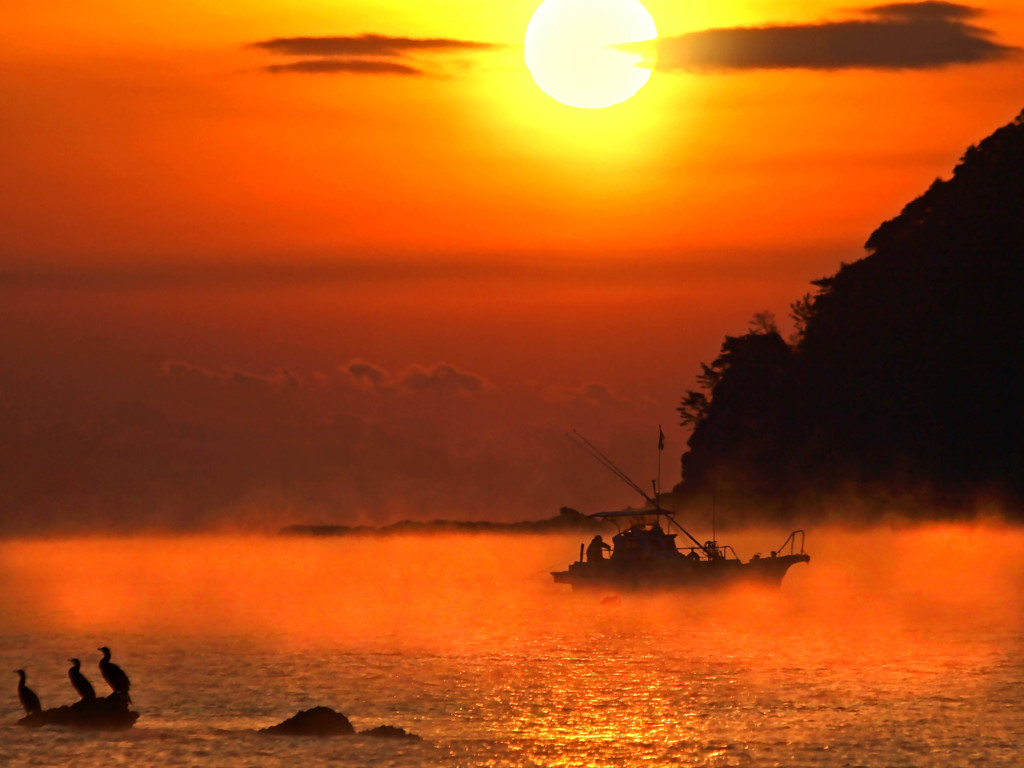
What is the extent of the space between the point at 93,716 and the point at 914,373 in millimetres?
140655

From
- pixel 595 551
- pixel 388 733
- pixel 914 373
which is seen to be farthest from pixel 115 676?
pixel 914 373

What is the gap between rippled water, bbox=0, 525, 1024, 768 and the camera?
151ft

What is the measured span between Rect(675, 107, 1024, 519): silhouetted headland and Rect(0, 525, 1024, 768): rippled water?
47755mm

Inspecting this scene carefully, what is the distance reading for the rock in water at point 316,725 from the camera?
46.4 meters

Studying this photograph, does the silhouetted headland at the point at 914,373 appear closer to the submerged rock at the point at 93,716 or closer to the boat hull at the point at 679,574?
the boat hull at the point at 679,574

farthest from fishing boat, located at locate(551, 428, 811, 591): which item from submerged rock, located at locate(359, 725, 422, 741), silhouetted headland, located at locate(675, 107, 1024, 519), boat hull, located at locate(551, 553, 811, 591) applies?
silhouetted headland, located at locate(675, 107, 1024, 519)

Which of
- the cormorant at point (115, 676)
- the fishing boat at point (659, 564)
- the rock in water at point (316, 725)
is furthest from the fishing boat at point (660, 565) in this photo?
the rock in water at point (316, 725)

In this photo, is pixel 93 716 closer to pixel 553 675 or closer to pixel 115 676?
pixel 115 676

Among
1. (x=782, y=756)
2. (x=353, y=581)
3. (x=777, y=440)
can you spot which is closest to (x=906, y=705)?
(x=782, y=756)

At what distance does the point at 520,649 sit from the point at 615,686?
16.7 metres

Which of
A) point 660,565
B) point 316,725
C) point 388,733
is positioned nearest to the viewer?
point 316,725

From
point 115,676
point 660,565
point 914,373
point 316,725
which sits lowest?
point 316,725

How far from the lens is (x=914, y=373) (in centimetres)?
17750

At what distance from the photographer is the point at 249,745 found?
150 ft
